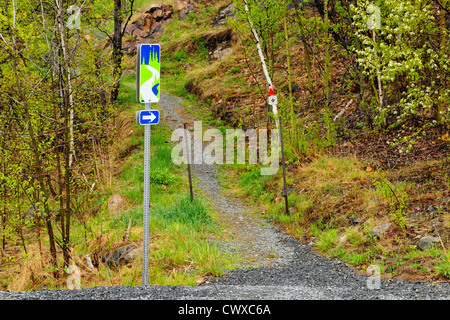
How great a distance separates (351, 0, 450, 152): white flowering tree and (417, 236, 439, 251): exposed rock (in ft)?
5.48

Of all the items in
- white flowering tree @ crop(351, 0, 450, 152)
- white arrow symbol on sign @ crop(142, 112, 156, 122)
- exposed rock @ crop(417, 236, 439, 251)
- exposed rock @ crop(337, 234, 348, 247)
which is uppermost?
white flowering tree @ crop(351, 0, 450, 152)

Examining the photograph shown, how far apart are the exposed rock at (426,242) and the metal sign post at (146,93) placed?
4335mm

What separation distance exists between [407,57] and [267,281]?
4.90 meters

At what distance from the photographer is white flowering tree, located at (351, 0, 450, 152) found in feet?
24.0

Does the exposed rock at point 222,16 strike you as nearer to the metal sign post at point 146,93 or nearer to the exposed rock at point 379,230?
the exposed rock at point 379,230

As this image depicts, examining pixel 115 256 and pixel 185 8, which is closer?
pixel 115 256

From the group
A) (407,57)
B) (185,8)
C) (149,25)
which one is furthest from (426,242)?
(185,8)

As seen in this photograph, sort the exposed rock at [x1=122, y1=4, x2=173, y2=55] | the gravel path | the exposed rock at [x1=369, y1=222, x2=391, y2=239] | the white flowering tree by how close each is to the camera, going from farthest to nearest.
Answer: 1. the exposed rock at [x1=122, y1=4, x2=173, y2=55]
2. the white flowering tree
3. the exposed rock at [x1=369, y1=222, x2=391, y2=239]
4. the gravel path

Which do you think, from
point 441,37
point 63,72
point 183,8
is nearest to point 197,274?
point 63,72

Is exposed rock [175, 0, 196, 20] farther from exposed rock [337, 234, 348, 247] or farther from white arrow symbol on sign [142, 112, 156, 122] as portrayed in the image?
white arrow symbol on sign [142, 112, 156, 122]

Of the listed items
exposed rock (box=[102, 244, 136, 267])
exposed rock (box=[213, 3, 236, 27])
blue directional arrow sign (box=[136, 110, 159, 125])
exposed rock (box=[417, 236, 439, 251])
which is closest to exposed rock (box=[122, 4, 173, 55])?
exposed rock (box=[213, 3, 236, 27])

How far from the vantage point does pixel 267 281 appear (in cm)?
622

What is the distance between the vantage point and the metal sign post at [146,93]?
16.7ft

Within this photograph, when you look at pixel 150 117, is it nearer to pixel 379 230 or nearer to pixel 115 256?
pixel 115 256
